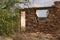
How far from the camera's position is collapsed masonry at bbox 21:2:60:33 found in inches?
454

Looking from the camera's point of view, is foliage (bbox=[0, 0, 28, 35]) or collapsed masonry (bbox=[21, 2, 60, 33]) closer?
foliage (bbox=[0, 0, 28, 35])

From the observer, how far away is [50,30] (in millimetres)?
11695

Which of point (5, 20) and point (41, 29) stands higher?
point (5, 20)

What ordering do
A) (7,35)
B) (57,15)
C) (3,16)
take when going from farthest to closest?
(57,15), (7,35), (3,16)

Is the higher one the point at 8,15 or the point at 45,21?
the point at 8,15

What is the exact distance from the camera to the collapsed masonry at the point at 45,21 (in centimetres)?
1152

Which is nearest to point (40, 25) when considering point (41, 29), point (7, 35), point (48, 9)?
point (41, 29)

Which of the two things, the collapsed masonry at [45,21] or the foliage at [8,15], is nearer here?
the foliage at [8,15]

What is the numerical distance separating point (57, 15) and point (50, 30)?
0.85 m

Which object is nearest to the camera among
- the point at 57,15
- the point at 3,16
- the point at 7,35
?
the point at 3,16

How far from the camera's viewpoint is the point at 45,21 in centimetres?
1198

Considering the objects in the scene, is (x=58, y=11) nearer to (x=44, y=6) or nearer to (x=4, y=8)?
(x=44, y=6)

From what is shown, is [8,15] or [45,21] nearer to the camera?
[8,15]

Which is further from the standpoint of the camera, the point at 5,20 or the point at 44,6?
the point at 44,6
